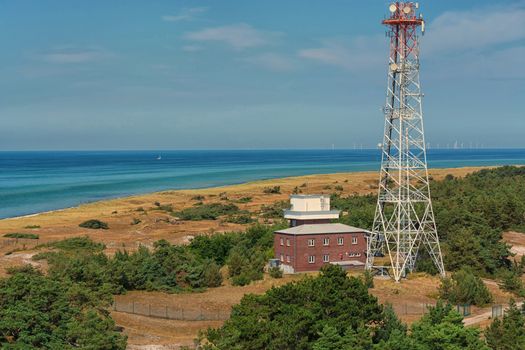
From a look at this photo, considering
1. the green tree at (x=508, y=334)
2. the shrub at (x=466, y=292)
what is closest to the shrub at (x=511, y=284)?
the shrub at (x=466, y=292)

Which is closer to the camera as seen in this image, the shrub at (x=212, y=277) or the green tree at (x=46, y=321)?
the green tree at (x=46, y=321)

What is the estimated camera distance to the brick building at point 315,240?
5003cm

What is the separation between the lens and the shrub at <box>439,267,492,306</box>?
41312 millimetres

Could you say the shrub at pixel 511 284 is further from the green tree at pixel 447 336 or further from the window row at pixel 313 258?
the green tree at pixel 447 336

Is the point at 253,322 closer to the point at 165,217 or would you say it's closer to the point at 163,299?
A: the point at 163,299

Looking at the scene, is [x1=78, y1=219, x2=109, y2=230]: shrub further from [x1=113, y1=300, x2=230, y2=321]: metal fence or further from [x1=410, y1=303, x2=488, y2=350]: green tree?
[x1=410, y1=303, x2=488, y2=350]: green tree

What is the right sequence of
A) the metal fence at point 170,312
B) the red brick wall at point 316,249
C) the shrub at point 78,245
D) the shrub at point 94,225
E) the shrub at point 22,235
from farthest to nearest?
the shrub at point 94,225, the shrub at point 22,235, the shrub at point 78,245, the red brick wall at point 316,249, the metal fence at point 170,312

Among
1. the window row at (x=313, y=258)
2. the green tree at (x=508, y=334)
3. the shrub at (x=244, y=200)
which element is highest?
the green tree at (x=508, y=334)

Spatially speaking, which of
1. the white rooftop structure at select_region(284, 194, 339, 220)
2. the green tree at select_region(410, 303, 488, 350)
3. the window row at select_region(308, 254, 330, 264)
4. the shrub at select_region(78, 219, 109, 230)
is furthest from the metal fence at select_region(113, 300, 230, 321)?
the shrub at select_region(78, 219, 109, 230)

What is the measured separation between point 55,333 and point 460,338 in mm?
15907

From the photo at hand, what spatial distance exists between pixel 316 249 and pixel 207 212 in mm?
43439

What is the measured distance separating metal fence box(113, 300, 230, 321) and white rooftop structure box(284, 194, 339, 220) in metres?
14.7

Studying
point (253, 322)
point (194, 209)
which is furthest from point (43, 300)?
point (194, 209)

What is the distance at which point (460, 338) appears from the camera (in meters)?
27.5
